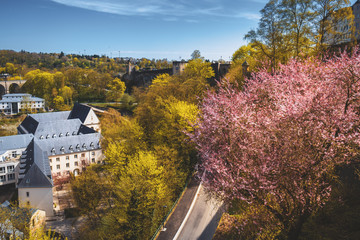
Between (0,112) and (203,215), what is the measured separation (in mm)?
74908

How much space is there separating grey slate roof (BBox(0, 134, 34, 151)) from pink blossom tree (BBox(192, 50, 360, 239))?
36.9 meters

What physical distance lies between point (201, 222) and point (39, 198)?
1973 centimetres

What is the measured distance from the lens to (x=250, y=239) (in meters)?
10.9

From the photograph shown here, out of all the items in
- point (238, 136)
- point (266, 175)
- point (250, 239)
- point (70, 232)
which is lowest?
point (70, 232)

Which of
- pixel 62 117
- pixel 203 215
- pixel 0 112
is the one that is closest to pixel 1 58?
pixel 0 112

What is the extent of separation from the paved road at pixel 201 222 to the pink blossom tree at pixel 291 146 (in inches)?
243

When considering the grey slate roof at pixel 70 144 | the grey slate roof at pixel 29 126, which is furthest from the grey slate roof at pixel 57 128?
the grey slate roof at pixel 70 144

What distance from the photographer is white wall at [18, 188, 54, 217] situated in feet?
92.7

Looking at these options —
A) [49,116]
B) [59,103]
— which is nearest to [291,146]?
[49,116]

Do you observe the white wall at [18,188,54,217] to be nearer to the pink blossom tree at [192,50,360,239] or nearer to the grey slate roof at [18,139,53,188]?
the grey slate roof at [18,139,53,188]

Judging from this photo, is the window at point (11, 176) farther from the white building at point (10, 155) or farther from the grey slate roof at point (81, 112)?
the grey slate roof at point (81, 112)

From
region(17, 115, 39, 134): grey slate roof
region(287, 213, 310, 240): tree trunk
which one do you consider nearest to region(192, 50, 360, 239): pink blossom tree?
region(287, 213, 310, 240): tree trunk

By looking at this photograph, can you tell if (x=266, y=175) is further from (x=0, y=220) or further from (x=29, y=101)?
(x=29, y=101)

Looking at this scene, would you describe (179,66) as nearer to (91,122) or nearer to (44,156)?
(91,122)
